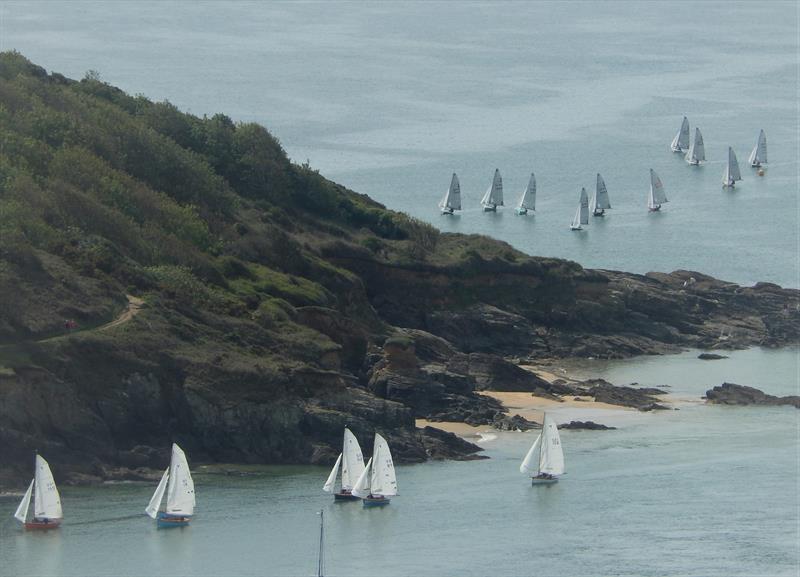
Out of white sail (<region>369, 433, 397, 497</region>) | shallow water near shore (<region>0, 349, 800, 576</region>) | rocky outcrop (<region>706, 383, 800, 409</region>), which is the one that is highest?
rocky outcrop (<region>706, 383, 800, 409</region>)

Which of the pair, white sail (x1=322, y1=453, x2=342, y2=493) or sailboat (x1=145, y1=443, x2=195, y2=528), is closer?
sailboat (x1=145, y1=443, x2=195, y2=528)

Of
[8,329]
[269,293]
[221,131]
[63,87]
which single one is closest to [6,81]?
[63,87]

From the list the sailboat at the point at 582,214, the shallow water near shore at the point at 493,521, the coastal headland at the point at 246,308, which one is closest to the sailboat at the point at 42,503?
the shallow water near shore at the point at 493,521

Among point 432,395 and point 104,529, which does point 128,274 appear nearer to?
point 432,395

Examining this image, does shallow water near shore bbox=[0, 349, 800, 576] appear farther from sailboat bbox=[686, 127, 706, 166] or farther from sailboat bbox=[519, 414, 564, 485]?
sailboat bbox=[686, 127, 706, 166]

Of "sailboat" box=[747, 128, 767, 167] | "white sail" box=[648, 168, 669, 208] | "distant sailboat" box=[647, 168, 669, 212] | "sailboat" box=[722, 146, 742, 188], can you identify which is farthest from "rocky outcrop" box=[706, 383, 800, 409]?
"sailboat" box=[747, 128, 767, 167]

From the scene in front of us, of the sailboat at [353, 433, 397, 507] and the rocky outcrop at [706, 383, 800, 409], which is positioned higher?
the rocky outcrop at [706, 383, 800, 409]
